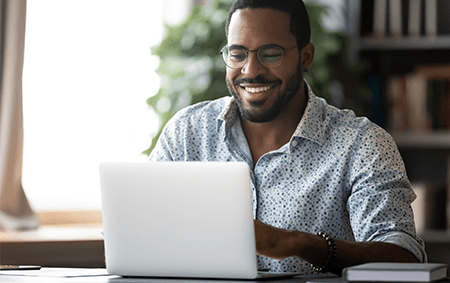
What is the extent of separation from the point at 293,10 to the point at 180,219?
78 cm

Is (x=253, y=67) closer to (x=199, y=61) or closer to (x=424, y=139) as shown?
(x=199, y=61)

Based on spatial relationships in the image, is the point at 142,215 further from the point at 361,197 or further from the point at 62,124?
the point at 62,124

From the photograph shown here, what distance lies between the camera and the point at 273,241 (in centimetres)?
121

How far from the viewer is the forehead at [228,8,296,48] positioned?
5.17 feet

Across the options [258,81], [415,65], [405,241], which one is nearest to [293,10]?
[258,81]

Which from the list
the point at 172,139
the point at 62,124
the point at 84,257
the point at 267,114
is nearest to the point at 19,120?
the point at 62,124

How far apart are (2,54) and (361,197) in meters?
1.63

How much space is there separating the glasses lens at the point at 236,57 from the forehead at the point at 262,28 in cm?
2

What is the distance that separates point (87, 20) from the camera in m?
2.62

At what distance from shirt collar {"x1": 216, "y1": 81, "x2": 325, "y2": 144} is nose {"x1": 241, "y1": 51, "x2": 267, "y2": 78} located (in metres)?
0.14

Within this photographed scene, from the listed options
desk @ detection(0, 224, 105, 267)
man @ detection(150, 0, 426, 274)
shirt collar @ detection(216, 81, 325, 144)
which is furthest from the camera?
desk @ detection(0, 224, 105, 267)

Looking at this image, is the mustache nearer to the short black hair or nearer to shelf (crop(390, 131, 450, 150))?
the short black hair

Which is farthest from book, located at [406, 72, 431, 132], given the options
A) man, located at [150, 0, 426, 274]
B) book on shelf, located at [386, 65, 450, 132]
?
man, located at [150, 0, 426, 274]

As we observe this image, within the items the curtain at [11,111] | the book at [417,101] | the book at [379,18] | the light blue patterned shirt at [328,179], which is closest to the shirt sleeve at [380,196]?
the light blue patterned shirt at [328,179]
